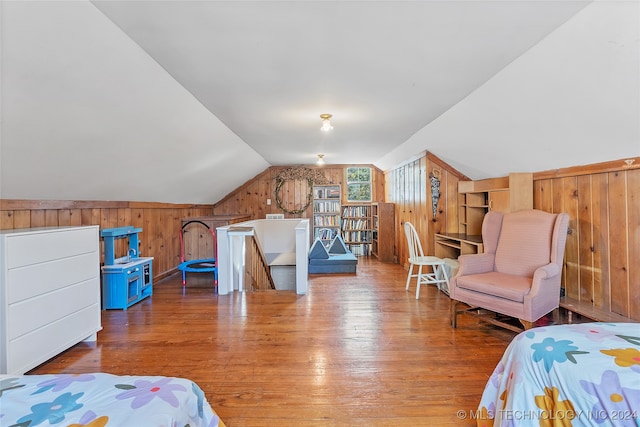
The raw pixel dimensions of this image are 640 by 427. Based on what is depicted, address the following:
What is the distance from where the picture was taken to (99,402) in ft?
3.28

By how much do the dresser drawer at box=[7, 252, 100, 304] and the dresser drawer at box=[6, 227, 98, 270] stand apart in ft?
0.13

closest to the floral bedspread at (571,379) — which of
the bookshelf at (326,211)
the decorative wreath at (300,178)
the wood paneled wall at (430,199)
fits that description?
the wood paneled wall at (430,199)

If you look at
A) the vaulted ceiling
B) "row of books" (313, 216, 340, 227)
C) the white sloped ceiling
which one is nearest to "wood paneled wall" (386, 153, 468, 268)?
the vaulted ceiling

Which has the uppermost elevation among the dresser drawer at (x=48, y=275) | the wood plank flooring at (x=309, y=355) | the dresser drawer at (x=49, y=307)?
the dresser drawer at (x=48, y=275)

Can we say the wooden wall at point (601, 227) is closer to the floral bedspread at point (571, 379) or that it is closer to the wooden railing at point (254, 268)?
the floral bedspread at point (571, 379)

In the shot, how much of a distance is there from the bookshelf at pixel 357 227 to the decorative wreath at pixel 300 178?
0.95 metres

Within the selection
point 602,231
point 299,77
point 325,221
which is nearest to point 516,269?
point 602,231

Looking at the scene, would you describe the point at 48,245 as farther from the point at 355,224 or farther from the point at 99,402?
the point at 355,224

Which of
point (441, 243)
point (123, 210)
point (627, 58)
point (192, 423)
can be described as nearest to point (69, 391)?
point (192, 423)

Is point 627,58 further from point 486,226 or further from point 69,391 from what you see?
point 69,391

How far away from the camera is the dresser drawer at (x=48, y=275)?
1905 mm

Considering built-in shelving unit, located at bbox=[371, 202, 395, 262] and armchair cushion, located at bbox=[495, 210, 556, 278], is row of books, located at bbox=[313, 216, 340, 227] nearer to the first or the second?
built-in shelving unit, located at bbox=[371, 202, 395, 262]

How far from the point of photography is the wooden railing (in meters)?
4.46

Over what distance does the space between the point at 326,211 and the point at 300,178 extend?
110 centimetres
